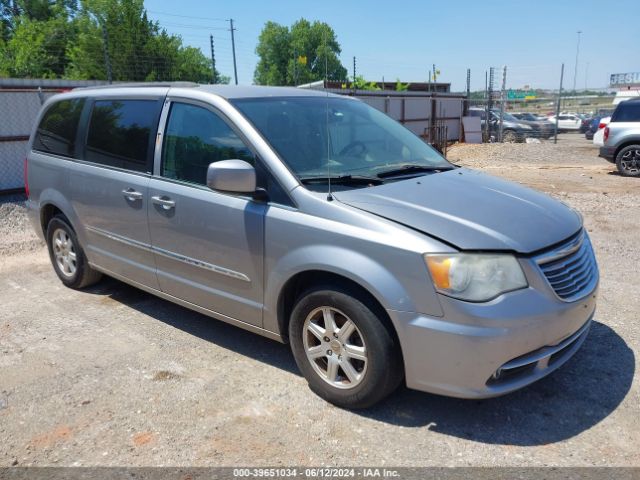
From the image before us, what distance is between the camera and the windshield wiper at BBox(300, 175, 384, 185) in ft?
10.8

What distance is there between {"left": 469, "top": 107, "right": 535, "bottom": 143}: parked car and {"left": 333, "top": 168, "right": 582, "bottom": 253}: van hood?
892 inches

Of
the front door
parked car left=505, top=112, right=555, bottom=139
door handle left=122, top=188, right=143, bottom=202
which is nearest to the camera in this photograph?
the front door

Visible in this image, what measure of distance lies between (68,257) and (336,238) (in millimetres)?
3408

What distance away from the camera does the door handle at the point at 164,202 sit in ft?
12.5

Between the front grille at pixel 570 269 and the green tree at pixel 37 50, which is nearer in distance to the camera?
the front grille at pixel 570 269

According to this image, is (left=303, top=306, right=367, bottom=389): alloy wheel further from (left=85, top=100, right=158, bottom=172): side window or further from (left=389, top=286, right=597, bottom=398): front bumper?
(left=85, top=100, right=158, bottom=172): side window

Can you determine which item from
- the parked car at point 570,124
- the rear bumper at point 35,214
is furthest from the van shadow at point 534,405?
the parked car at point 570,124

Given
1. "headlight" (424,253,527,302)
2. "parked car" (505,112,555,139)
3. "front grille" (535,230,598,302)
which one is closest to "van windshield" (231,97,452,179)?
"headlight" (424,253,527,302)

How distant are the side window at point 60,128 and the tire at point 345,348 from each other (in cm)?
294

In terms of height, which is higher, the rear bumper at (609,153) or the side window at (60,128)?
the side window at (60,128)

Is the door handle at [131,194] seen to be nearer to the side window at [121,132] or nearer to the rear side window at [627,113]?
the side window at [121,132]

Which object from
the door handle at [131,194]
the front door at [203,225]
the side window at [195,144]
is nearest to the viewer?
the front door at [203,225]

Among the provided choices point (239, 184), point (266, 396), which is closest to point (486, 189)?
point (239, 184)

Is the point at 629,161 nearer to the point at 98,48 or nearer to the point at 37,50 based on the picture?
the point at 98,48
